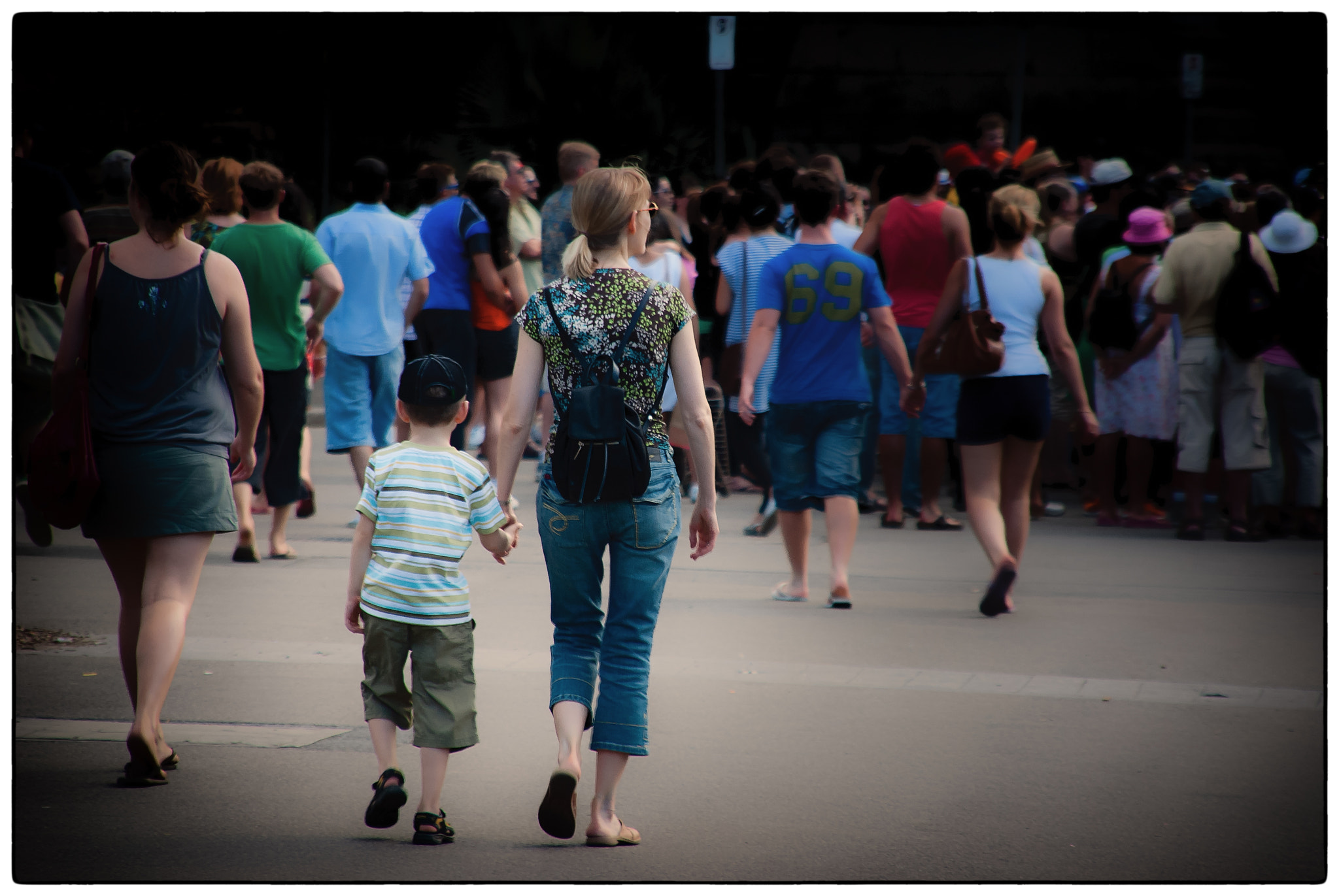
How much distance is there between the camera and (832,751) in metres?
4.79

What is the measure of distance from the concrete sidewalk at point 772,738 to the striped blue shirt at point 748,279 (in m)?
1.45

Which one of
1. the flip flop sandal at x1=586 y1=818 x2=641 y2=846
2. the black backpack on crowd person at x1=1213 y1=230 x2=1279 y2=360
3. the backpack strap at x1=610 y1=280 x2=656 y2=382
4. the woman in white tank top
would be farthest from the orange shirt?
the flip flop sandal at x1=586 y1=818 x2=641 y2=846

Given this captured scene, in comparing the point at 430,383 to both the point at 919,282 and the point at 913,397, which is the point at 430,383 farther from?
the point at 919,282

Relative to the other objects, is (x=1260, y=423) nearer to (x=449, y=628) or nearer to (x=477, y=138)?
(x=449, y=628)

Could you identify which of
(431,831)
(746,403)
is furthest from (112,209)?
(431,831)

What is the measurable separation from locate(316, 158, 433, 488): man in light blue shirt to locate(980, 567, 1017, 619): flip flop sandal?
367 cm

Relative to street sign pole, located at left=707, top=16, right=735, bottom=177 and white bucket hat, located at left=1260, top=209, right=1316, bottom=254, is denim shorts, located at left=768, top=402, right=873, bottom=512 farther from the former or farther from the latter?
white bucket hat, located at left=1260, top=209, right=1316, bottom=254

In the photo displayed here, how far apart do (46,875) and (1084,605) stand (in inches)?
199

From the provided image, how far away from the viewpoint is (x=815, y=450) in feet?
23.2

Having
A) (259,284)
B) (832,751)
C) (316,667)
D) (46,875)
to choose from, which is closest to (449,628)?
(46,875)

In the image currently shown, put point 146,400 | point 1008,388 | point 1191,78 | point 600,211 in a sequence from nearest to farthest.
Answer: point 600,211 < point 146,400 < point 1008,388 < point 1191,78

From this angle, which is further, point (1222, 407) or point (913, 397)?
point (1222, 407)

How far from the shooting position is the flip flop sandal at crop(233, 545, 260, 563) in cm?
804

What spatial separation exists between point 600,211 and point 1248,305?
6092 mm
